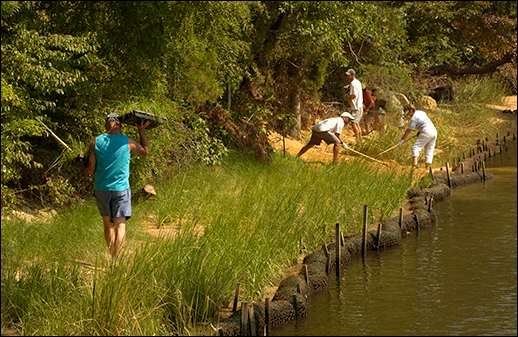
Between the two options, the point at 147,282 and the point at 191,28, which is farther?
the point at 191,28

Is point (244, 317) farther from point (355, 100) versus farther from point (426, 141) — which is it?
point (355, 100)

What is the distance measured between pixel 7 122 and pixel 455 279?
5.98 metres

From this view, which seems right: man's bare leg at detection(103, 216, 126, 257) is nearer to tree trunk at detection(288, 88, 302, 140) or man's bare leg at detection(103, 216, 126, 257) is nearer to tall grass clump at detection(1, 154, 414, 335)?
tall grass clump at detection(1, 154, 414, 335)

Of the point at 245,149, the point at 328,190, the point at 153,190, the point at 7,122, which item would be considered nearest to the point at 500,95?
the point at 245,149

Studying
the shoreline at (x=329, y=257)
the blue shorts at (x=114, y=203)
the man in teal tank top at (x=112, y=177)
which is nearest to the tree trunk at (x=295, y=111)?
the shoreline at (x=329, y=257)

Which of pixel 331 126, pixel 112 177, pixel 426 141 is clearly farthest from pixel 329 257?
pixel 426 141

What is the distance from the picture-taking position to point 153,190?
10.4 metres

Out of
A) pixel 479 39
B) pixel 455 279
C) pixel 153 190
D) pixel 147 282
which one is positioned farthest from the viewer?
pixel 479 39

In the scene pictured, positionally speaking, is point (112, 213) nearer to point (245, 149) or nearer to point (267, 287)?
point (267, 287)

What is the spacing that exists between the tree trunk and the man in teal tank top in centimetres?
935

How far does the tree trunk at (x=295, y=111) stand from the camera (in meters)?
17.2

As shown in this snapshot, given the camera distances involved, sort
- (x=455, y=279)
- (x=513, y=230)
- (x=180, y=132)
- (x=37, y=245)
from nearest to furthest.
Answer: (x=37, y=245) → (x=455, y=279) → (x=513, y=230) → (x=180, y=132)

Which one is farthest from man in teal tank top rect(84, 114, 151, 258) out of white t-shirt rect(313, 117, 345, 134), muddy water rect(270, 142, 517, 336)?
white t-shirt rect(313, 117, 345, 134)

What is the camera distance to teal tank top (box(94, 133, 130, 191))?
24.5ft
